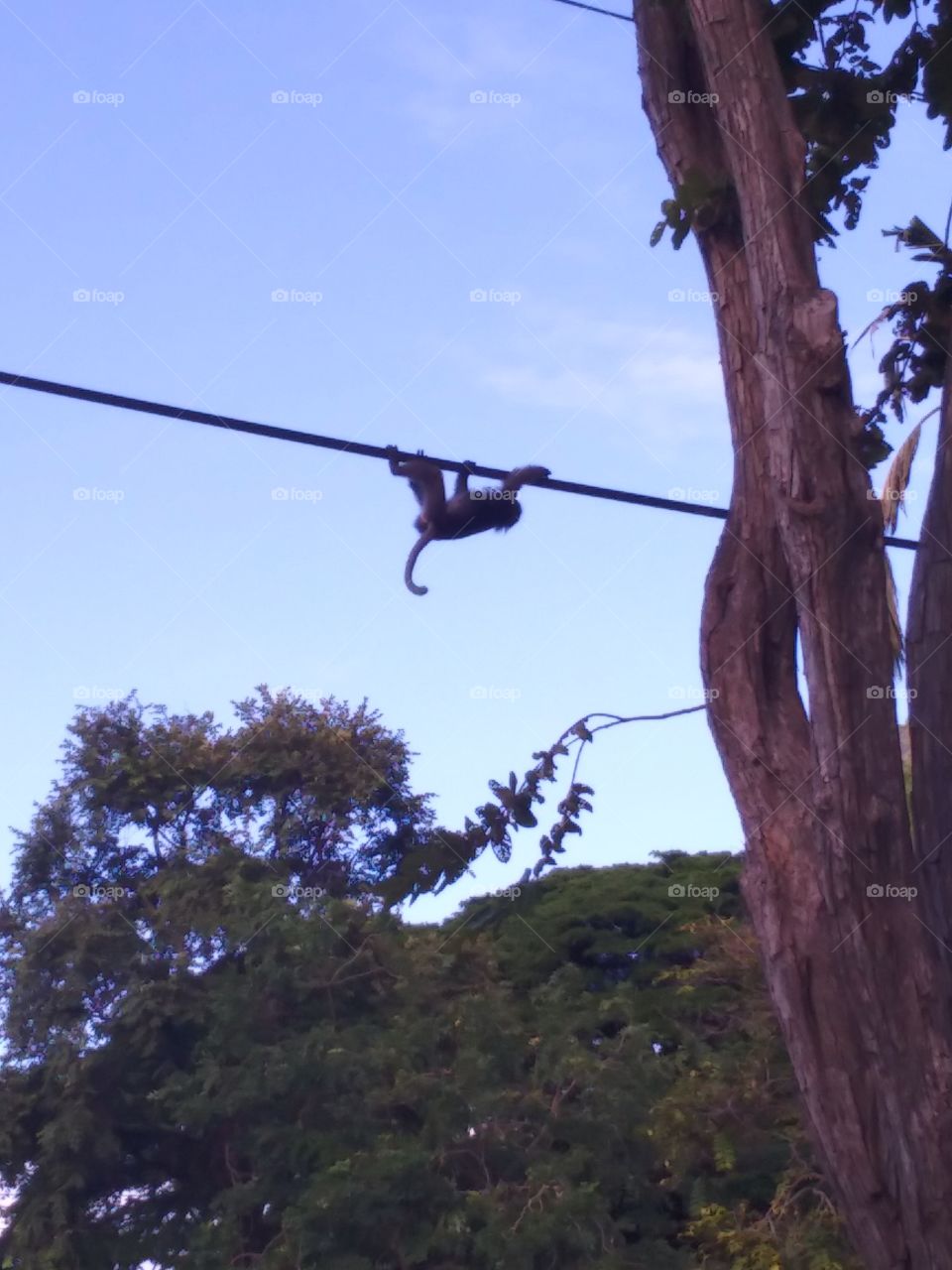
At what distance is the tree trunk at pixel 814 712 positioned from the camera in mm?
3047

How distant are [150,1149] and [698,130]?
969 cm

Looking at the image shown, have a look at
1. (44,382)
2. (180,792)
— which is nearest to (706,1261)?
(180,792)

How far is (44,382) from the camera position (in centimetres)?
Answer: 429

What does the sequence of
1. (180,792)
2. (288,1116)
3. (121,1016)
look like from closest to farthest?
(288,1116) → (121,1016) → (180,792)

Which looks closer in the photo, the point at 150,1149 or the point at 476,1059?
the point at 476,1059

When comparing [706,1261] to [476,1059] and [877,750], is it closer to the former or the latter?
[476,1059]
